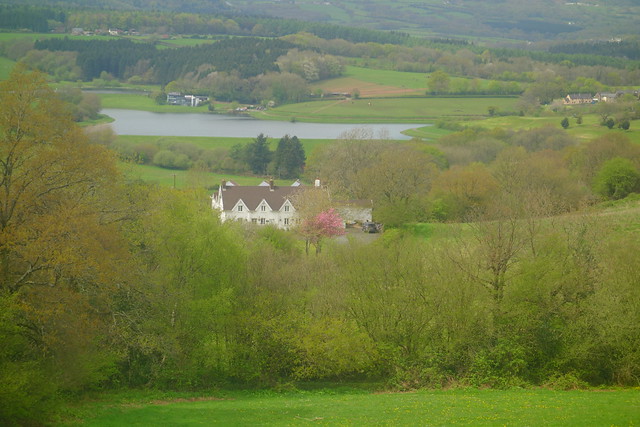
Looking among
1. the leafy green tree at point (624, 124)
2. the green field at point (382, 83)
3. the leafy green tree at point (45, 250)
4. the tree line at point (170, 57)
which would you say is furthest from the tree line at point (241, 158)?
the leafy green tree at point (45, 250)

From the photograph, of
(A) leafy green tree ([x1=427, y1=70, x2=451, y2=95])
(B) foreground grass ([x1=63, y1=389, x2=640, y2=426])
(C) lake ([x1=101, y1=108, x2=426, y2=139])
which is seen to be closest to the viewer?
(B) foreground grass ([x1=63, y1=389, x2=640, y2=426])

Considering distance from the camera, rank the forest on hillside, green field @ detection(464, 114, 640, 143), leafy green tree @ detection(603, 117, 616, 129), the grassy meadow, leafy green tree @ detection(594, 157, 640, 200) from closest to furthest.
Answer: the forest on hillside, leafy green tree @ detection(594, 157, 640, 200), the grassy meadow, green field @ detection(464, 114, 640, 143), leafy green tree @ detection(603, 117, 616, 129)

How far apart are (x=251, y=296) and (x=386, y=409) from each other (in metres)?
8.65

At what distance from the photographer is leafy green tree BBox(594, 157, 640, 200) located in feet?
179

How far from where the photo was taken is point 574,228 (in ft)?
95.5

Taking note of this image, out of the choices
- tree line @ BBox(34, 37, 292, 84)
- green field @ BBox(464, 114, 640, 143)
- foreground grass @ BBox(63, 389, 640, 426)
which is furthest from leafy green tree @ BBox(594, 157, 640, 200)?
tree line @ BBox(34, 37, 292, 84)

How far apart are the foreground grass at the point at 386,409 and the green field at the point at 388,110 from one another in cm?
9153

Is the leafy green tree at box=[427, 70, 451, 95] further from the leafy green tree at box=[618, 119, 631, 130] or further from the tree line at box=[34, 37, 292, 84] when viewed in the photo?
the leafy green tree at box=[618, 119, 631, 130]

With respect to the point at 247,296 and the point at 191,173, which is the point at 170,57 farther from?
the point at 247,296

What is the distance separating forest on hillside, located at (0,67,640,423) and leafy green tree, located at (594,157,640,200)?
2594 cm

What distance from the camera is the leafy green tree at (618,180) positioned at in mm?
54438

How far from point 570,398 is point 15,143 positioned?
53.6 ft

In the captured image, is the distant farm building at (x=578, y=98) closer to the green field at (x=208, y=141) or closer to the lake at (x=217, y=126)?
the lake at (x=217, y=126)

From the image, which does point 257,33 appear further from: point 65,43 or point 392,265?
point 392,265
